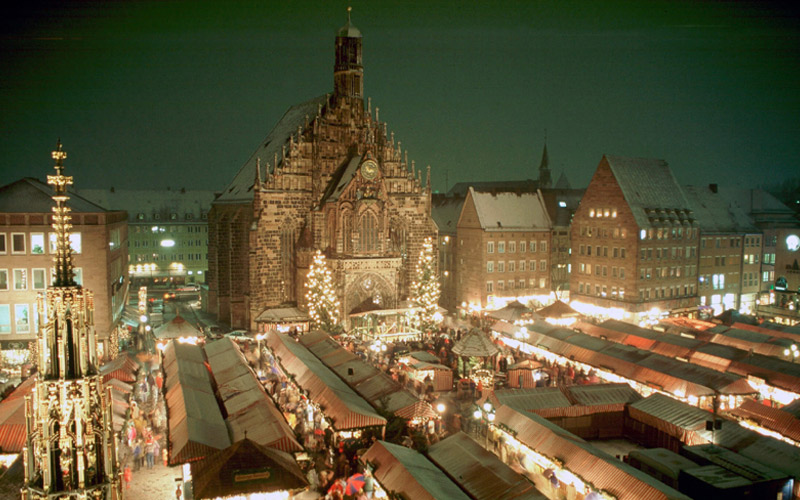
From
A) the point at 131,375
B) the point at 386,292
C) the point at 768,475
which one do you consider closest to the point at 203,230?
the point at 386,292

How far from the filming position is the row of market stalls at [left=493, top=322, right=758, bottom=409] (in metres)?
26.3

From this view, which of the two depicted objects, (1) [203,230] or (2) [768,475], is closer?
(2) [768,475]

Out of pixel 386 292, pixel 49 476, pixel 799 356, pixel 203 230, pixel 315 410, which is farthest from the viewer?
pixel 203 230

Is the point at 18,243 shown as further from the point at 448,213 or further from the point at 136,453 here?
the point at 448,213

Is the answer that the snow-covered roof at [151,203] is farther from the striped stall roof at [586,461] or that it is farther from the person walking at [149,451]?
the striped stall roof at [586,461]

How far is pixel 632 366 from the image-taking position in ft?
96.8

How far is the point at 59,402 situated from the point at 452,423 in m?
20.5

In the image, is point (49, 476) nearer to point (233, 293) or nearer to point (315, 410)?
point (315, 410)

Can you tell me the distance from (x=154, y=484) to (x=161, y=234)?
6405 cm

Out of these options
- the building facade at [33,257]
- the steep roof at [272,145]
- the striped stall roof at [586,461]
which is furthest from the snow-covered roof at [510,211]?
the striped stall roof at [586,461]

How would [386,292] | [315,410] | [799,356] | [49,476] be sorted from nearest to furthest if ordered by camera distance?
[49,476]
[315,410]
[799,356]
[386,292]

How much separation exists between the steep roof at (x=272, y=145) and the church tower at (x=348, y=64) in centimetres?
223

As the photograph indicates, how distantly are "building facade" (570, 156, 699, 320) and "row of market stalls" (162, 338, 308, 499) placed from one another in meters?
36.0

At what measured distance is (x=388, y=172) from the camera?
48281 mm
